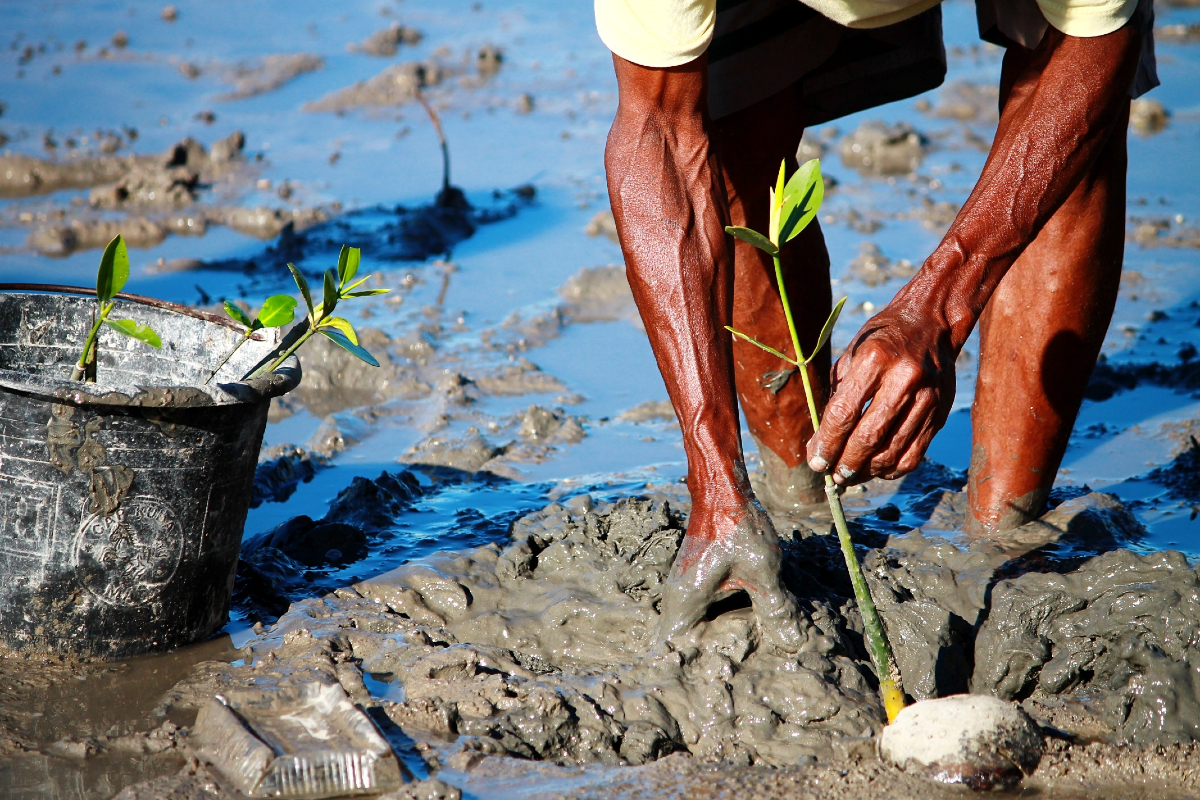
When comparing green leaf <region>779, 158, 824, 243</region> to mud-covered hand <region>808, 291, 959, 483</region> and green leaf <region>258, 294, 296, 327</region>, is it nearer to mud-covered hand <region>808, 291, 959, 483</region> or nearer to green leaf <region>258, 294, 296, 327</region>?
mud-covered hand <region>808, 291, 959, 483</region>

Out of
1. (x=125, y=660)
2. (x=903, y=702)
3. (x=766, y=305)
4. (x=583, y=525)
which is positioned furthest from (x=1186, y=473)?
(x=125, y=660)

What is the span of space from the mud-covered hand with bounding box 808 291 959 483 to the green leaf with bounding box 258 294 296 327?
3.85ft

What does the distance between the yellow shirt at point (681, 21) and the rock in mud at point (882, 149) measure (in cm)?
431

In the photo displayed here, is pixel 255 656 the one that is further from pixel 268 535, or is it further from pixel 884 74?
pixel 884 74

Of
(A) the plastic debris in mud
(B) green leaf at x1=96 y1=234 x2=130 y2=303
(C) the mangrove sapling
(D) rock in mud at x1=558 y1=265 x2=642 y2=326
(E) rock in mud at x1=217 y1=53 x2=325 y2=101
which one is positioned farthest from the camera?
(E) rock in mud at x1=217 y1=53 x2=325 y2=101

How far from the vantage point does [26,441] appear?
7.14 ft

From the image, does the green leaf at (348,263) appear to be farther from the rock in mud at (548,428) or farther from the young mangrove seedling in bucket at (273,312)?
the rock in mud at (548,428)

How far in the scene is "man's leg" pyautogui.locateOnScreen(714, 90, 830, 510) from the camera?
286 cm

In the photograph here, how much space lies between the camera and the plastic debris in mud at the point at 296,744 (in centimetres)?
184

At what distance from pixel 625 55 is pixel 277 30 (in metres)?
8.51

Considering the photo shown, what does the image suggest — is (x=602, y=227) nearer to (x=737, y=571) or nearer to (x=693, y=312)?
(x=693, y=312)

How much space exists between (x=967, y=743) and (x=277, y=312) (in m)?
1.63

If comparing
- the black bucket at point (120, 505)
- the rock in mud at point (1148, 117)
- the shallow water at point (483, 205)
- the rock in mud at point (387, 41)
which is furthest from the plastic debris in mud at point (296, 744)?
the rock in mud at point (387, 41)

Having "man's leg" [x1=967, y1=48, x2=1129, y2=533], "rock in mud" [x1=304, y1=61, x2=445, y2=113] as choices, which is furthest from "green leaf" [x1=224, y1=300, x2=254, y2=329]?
"rock in mud" [x1=304, y1=61, x2=445, y2=113]
